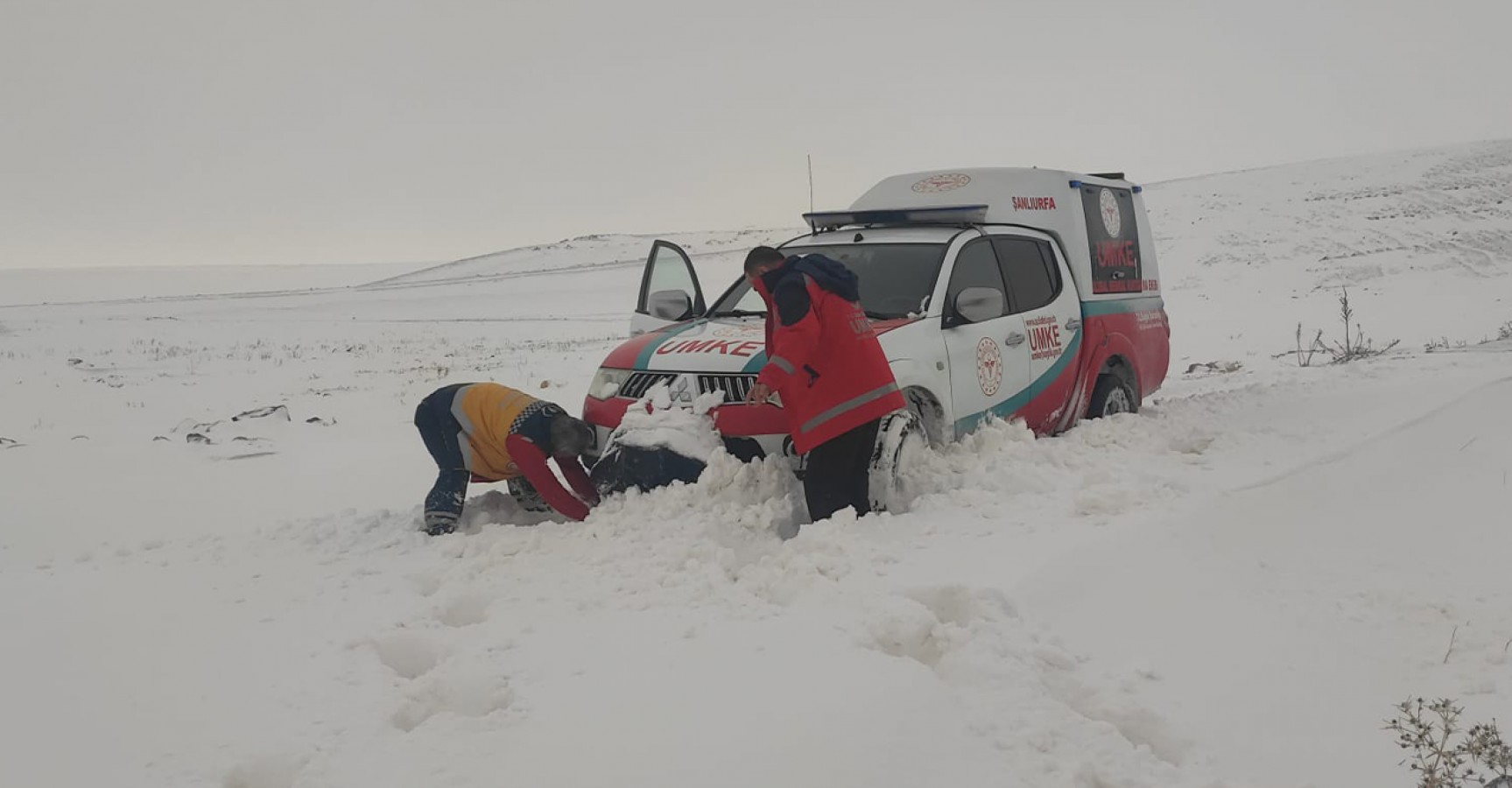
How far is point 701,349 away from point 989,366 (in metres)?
1.91

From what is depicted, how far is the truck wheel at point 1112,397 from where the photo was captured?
25.2 feet

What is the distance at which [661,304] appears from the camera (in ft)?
23.0

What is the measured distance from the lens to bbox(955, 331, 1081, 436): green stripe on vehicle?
20.7 feet

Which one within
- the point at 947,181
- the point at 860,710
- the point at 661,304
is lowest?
the point at 860,710

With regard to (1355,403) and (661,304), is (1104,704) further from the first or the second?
(1355,403)

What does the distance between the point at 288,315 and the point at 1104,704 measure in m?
44.0

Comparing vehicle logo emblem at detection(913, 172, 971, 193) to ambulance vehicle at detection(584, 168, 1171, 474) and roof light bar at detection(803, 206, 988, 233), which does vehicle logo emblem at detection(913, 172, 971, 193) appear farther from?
roof light bar at detection(803, 206, 988, 233)

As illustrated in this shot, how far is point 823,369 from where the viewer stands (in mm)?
5203

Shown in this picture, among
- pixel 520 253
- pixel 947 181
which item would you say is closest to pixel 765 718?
pixel 947 181

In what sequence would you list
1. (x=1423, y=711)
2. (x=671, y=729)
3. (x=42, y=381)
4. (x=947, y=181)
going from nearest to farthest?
(x=671, y=729) → (x=1423, y=711) → (x=947, y=181) → (x=42, y=381)

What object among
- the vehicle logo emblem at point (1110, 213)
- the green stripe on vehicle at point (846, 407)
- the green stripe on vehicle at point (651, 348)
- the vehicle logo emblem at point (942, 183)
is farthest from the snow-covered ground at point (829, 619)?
the vehicle logo emblem at point (942, 183)

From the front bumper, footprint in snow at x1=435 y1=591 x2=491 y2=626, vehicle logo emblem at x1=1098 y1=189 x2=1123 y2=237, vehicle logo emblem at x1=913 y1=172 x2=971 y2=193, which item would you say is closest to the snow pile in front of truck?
the front bumper

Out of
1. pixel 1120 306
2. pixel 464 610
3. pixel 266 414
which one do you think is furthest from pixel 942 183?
pixel 266 414

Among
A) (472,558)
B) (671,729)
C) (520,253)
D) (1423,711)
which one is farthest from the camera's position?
(520,253)
